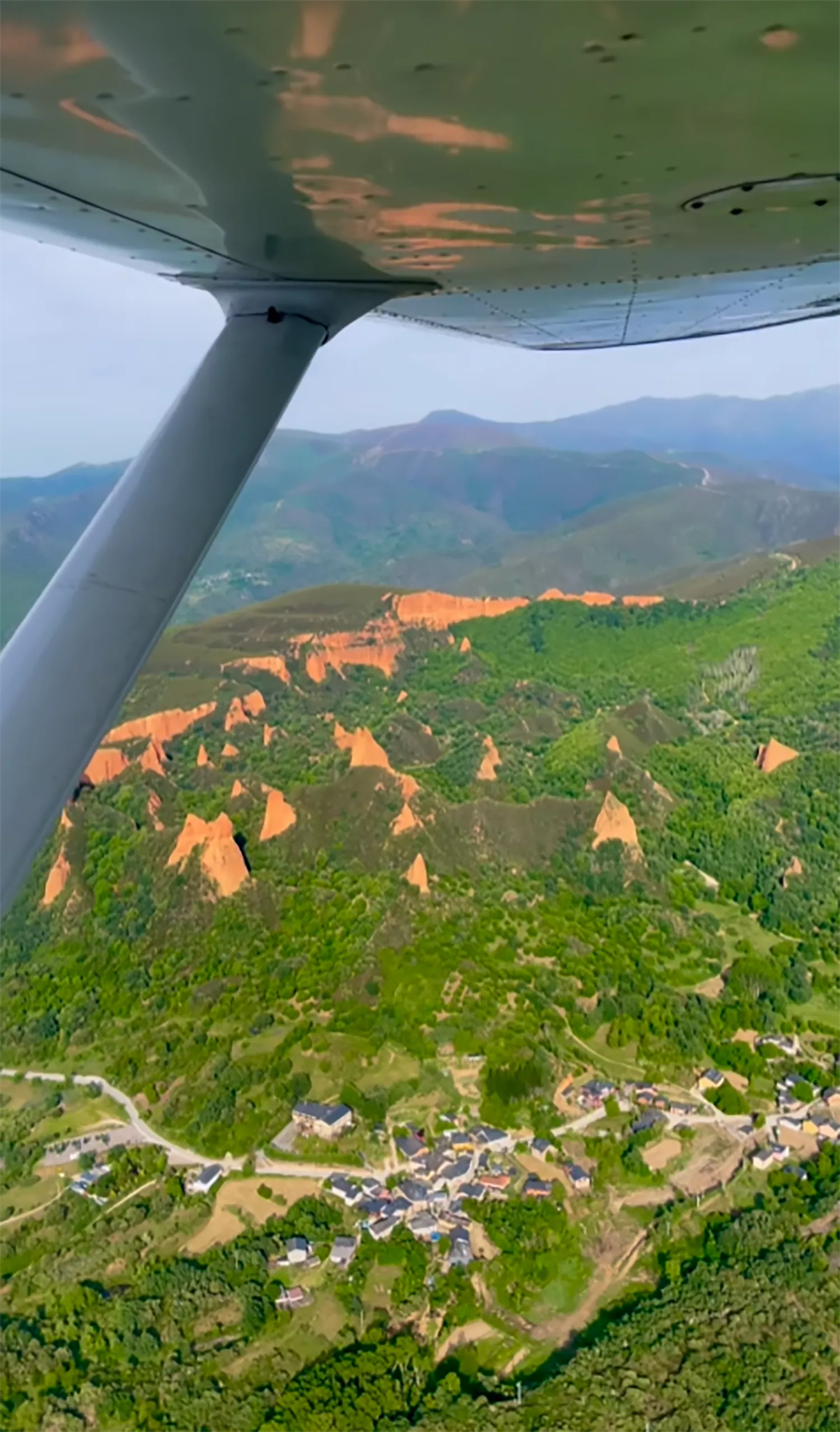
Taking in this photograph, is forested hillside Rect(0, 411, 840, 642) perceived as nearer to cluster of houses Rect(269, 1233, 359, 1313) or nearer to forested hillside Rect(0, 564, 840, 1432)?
forested hillside Rect(0, 564, 840, 1432)

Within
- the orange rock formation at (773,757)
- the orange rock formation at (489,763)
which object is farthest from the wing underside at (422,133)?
the orange rock formation at (773,757)

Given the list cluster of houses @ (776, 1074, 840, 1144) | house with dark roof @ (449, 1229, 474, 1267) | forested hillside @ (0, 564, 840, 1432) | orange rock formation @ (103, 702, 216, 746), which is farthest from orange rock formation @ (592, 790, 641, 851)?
orange rock formation @ (103, 702, 216, 746)

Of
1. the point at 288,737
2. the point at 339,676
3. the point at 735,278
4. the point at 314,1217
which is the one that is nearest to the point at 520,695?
the point at 339,676

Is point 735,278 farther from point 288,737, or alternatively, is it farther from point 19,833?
point 288,737

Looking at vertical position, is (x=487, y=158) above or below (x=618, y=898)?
above

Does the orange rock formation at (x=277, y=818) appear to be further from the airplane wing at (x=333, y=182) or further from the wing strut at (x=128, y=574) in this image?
the wing strut at (x=128, y=574)

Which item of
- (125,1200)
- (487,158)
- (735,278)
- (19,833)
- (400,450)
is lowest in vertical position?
(400,450)
